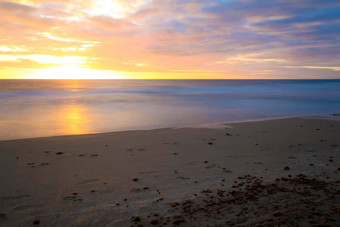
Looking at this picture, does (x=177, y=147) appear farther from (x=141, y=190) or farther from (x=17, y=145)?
(x=17, y=145)

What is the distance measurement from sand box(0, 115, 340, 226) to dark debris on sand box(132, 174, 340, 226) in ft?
0.05

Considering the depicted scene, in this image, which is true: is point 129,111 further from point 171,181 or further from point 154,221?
point 154,221

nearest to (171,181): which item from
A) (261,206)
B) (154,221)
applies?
(154,221)

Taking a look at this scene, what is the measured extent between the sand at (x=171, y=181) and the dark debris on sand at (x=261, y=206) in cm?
1

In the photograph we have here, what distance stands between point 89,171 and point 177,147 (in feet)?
10.3

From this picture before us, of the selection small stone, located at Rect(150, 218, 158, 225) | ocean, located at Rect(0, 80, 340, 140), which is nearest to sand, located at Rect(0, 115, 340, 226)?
small stone, located at Rect(150, 218, 158, 225)

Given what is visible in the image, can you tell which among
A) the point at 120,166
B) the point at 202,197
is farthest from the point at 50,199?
the point at 202,197

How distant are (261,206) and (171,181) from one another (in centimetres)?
207

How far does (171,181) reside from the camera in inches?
219

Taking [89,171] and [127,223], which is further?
[89,171]

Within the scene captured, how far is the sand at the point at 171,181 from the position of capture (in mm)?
3928

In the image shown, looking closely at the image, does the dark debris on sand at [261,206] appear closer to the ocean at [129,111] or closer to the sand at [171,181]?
the sand at [171,181]

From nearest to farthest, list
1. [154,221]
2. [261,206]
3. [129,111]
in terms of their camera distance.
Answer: [154,221], [261,206], [129,111]

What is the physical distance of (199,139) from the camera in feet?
31.4
